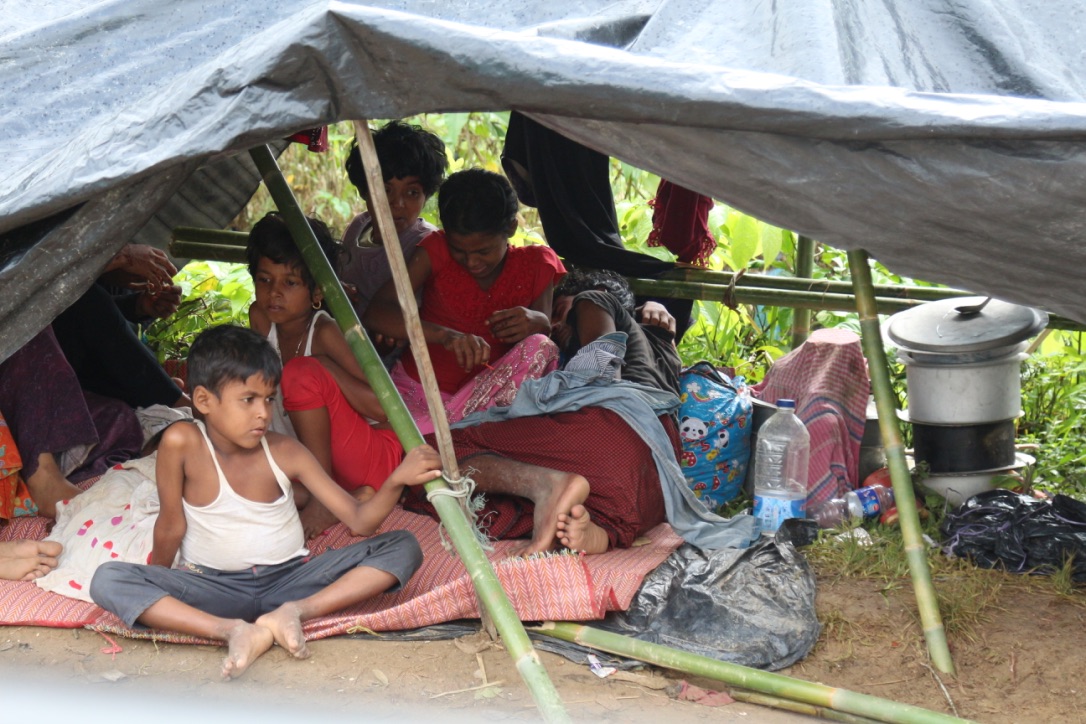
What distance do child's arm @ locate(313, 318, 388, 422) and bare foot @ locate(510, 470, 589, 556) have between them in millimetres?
593

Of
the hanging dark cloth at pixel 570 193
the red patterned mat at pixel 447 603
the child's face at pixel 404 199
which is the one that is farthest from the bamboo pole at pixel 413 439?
the hanging dark cloth at pixel 570 193

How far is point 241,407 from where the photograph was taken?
288 centimetres

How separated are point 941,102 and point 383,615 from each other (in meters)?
1.79

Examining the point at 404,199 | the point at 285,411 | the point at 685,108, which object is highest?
the point at 685,108

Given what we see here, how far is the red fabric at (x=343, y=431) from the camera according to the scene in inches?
133

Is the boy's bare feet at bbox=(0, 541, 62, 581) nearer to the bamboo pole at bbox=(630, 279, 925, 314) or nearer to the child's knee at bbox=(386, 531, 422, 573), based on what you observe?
the child's knee at bbox=(386, 531, 422, 573)

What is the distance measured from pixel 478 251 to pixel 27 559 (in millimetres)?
1694

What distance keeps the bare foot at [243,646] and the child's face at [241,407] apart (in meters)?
0.47

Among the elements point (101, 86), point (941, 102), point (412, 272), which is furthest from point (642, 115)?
point (412, 272)

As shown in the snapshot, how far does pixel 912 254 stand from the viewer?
2.56 metres

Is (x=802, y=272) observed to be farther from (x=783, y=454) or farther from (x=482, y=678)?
(x=482, y=678)

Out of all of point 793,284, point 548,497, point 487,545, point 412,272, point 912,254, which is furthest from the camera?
point 793,284

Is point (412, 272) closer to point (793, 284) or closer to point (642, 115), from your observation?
point (793, 284)

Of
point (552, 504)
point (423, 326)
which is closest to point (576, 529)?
point (552, 504)
